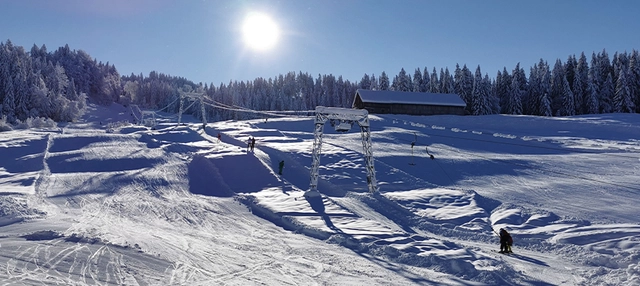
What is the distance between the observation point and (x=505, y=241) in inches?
550

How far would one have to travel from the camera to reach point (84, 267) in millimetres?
10164

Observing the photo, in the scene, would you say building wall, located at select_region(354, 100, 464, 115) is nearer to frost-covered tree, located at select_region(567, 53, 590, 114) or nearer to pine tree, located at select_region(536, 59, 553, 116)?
pine tree, located at select_region(536, 59, 553, 116)

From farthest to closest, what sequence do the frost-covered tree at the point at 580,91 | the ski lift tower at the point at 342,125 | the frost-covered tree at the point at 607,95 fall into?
the frost-covered tree at the point at 580,91
the frost-covered tree at the point at 607,95
the ski lift tower at the point at 342,125

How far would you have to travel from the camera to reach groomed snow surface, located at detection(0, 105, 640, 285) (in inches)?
444

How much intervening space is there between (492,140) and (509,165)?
12.1 m

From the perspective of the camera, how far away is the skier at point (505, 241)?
1384 cm

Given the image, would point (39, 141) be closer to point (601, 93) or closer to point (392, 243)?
point (392, 243)

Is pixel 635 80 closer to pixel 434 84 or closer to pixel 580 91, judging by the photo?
pixel 580 91

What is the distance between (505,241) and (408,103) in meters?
56.1

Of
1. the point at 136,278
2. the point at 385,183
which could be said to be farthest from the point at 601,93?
the point at 136,278

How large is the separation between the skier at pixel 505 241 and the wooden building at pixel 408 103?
54.2 meters

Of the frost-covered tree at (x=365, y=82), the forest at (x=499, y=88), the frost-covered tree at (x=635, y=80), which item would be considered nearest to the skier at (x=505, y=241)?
the forest at (x=499, y=88)

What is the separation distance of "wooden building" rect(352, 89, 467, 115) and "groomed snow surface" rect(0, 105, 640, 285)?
27.4 metres

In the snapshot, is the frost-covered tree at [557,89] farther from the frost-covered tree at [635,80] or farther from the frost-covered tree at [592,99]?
the frost-covered tree at [635,80]
